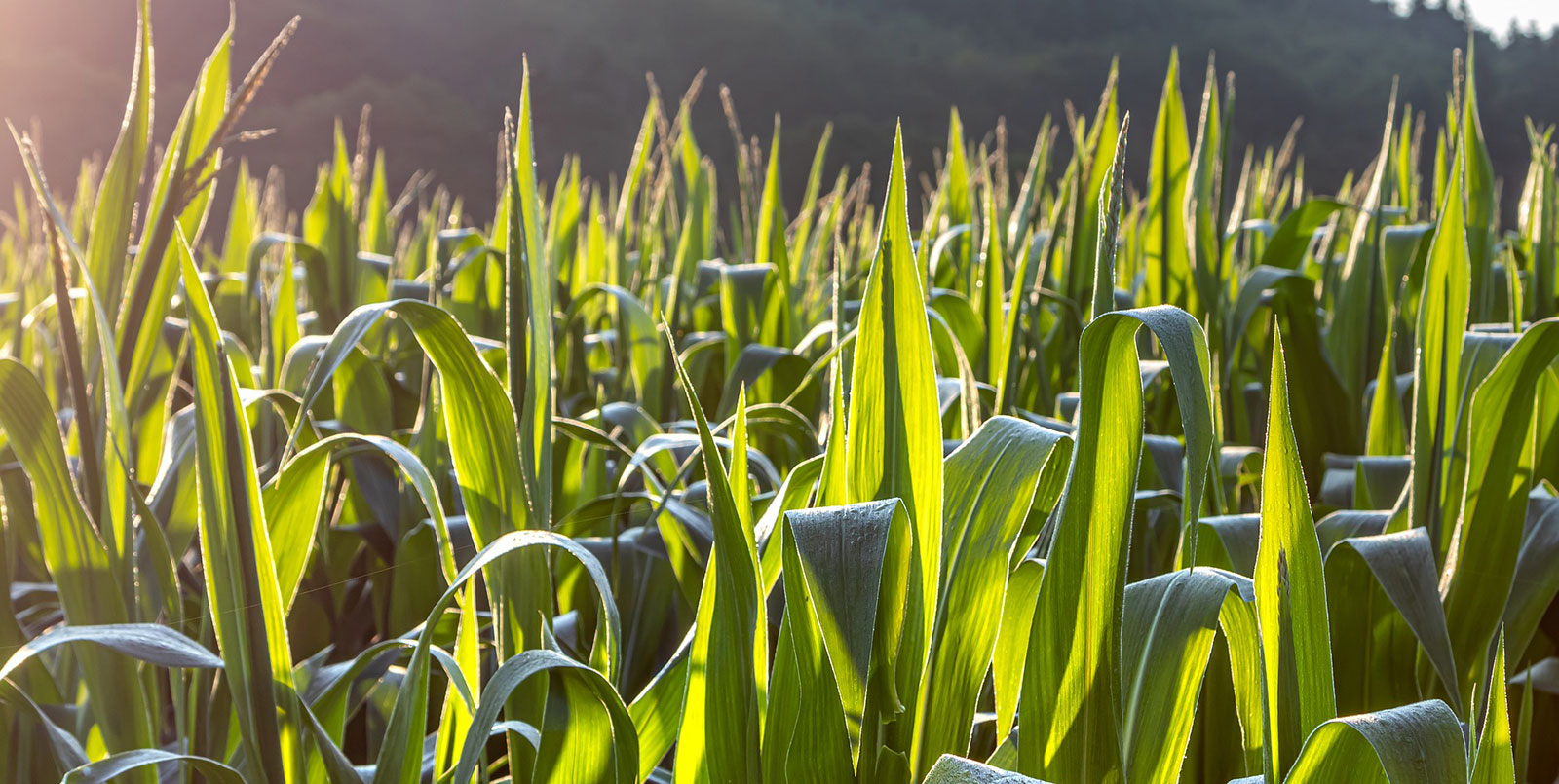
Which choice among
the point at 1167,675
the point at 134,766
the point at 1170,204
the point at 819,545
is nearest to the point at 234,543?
the point at 134,766

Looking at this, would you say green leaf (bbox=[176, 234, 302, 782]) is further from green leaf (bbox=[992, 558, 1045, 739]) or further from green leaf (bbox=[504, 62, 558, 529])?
green leaf (bbox=[992, 558, 1045, 739])

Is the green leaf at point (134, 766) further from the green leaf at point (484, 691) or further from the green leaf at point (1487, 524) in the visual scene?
the green leaf at point (1487, 524)

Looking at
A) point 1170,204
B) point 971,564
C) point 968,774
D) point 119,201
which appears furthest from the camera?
point 1170,204

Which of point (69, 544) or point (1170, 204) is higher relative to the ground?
point (1170, 204)

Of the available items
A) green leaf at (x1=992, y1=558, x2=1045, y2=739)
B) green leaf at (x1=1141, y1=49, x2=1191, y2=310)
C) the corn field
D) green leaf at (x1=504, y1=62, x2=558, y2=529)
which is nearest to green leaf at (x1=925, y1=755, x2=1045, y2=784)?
the corn field

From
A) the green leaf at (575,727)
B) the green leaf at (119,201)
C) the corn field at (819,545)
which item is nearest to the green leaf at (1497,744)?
the corn field at (819,545)

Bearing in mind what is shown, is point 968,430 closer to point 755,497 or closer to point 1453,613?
point 755,497

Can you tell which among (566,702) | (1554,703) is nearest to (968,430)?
(566,702)

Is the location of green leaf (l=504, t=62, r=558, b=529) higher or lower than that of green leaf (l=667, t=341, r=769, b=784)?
higher

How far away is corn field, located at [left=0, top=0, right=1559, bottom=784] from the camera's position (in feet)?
1.07

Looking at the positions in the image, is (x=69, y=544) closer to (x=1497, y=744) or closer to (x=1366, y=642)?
(x=1497, y=744)

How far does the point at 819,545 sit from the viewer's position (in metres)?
0.29

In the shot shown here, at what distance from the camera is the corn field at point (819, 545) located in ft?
1.07

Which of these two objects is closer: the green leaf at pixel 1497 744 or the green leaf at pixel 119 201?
the green leaf at pixel 1497 744
